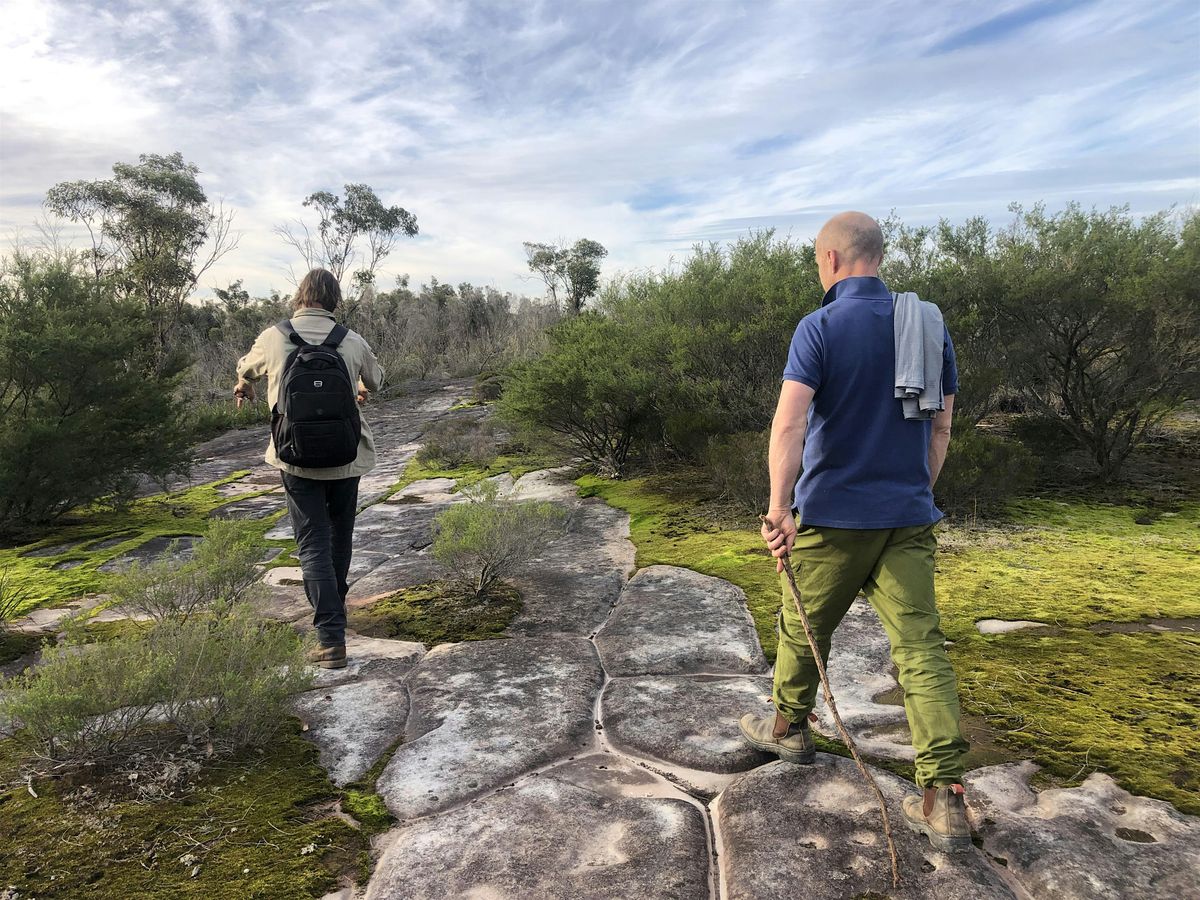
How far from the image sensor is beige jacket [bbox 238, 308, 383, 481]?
11.2ft

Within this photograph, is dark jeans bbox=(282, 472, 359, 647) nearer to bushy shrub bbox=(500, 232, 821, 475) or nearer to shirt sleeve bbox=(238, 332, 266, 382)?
shirt sleeve bbox=(238, 332, 266, 382)

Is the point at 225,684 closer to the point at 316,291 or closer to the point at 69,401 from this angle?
the point at 316,291

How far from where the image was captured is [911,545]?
2.17 meters

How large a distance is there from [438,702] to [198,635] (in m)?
0.96

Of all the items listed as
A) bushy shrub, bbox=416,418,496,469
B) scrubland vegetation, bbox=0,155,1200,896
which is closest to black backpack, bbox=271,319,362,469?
scrubland vegetation, bbox=0,155,1200,896

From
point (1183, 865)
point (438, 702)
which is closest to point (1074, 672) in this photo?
point (1183, 865)

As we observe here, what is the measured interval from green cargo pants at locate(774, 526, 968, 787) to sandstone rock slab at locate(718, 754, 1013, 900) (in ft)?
0.63

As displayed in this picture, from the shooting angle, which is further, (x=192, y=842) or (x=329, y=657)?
(x=329, y=657)

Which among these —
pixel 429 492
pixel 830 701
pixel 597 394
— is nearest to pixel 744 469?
pixel 597 394

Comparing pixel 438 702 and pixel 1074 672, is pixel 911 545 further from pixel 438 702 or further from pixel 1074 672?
pixel 438 702

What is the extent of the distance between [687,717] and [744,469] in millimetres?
3489

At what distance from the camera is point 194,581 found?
3.76 m

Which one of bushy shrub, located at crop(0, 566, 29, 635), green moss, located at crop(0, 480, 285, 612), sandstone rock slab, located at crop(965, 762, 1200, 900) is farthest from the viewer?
green moss, located at crop(0, 480, 285, 612)

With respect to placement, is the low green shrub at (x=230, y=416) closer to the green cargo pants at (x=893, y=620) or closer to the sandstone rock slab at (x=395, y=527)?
the sandstone rock slab at (x=395, y=527)
